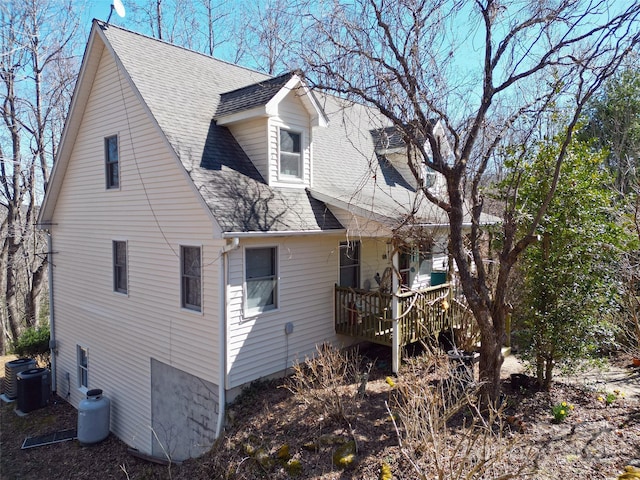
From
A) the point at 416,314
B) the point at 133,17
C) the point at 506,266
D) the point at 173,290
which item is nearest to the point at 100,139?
the point at 173,290

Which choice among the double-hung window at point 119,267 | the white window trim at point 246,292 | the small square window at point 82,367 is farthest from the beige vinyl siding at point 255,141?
the small square window at point 82,367

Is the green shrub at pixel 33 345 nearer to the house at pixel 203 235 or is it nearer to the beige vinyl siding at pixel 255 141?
the house at pixel 203 235

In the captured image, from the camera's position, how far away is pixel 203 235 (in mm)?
8109

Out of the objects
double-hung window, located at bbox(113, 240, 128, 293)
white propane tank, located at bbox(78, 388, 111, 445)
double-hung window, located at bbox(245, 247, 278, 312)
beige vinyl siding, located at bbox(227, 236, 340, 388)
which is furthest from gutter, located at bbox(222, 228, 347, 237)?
white propane tank, located at bbox(78, 388, 111, 445)

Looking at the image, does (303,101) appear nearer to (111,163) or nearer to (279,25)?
(279,25)

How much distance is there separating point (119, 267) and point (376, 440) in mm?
7847

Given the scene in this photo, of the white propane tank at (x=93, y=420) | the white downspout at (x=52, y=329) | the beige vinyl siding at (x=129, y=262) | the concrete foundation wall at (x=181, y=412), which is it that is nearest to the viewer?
the concrete foundation wall at (x=181, y=412)

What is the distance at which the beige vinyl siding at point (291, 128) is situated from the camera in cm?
932

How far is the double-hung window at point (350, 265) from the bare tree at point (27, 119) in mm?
15463

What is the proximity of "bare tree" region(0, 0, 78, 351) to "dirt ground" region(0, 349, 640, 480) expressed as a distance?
13240mm

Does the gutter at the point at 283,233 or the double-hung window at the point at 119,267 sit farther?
the double-hung window at the point at 119,267

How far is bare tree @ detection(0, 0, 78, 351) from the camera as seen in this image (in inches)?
709

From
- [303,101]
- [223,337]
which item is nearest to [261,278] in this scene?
[223,337]

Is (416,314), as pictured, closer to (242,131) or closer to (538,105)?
(538,105)
